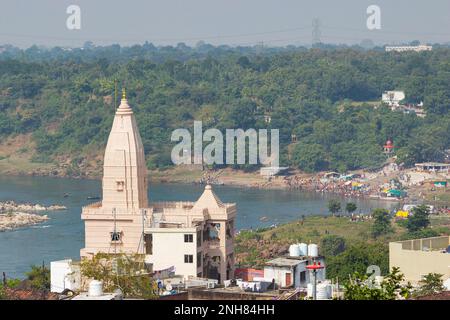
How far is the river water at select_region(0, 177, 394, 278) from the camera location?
44344mm

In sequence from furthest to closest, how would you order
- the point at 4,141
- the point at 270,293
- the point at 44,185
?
1. the point at 4,141
2. the point at 44,185
3. the point at 270,293

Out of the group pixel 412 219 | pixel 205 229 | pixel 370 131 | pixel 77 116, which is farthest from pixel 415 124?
pixel 205 229

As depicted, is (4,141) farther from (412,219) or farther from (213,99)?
(412,219)

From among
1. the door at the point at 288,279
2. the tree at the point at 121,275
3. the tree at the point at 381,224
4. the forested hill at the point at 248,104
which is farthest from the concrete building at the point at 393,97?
the tree at the point at 121,275

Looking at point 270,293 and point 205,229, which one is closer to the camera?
point 270,293

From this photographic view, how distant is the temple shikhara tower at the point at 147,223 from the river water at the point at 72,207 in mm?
11652

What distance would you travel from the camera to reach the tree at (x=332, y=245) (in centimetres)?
4369

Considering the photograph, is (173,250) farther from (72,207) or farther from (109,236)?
(72,207)

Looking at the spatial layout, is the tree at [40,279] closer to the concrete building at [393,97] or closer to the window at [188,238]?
the window at [188,238]

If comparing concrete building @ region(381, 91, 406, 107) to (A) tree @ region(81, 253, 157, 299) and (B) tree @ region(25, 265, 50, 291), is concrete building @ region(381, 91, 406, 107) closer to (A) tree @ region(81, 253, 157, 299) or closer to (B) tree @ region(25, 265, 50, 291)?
(B) tree @ region(25, 265, 50, 291)

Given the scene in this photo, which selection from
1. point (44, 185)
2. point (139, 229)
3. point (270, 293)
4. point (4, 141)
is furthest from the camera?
point (4, 141)

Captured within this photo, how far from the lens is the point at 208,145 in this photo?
259ft

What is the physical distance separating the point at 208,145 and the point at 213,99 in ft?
33.3

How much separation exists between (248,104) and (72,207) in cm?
2602
